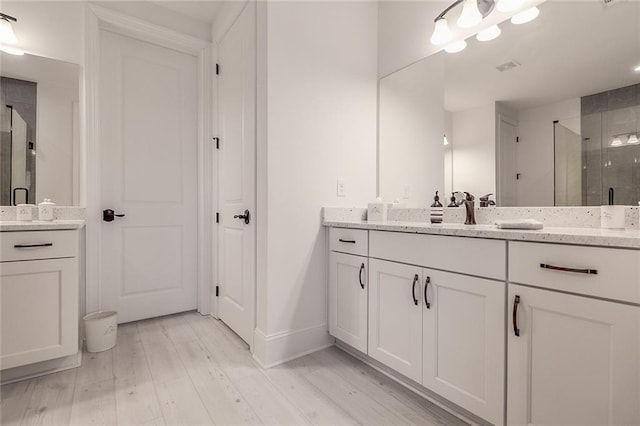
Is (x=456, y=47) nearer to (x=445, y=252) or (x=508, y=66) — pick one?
(x=508, y=66)

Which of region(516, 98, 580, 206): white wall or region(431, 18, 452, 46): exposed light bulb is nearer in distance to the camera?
region(516, 98, 580, 206): white wall

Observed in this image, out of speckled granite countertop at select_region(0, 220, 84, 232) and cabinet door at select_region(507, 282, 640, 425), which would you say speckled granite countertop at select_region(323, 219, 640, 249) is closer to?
cabinet door at select_region(507, 282, 640, 425)

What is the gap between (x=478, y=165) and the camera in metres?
1.86

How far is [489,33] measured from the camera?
69.5 inches

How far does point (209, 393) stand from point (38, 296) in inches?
42.9

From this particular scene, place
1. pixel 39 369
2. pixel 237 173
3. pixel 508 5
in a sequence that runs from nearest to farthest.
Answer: pixel 508 5 → pixel 39 369 → pixel 237 173

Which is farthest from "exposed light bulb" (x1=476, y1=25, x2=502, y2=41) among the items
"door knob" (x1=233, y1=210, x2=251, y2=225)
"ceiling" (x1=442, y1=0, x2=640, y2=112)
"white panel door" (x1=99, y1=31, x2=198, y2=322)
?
"white panel door" (x1=99, y1=31, x2=198, y2=322)

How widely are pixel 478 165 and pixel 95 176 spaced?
2705 mm

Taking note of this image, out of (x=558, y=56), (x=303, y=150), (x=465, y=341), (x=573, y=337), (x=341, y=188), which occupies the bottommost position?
(x=465, y=341)

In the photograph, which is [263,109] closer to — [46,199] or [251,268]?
[251,268]

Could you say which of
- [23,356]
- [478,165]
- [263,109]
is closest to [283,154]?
[263,109]

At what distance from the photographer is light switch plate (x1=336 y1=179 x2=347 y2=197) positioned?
2.20 m

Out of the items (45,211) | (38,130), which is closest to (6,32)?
(38,130)

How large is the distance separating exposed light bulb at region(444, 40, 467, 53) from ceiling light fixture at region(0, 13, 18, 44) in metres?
2.80
